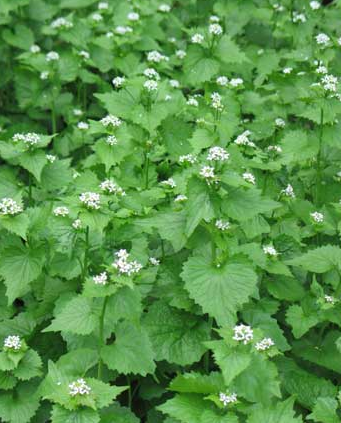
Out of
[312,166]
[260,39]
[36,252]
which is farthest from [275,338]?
[260,39]

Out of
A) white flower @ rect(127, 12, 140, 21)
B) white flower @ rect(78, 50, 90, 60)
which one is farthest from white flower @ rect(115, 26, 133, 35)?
white flower @ rect(78, 50, 90, 60)

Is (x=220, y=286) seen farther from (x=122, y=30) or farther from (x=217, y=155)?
(x=122, y=30)

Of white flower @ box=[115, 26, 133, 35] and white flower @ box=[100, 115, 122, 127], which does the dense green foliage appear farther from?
white flower @ box=[115, 26, 133, 35]

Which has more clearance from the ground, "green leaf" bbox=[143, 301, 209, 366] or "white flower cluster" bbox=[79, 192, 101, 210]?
"white flower cluster" bbox=[79, 192, 101, 210]

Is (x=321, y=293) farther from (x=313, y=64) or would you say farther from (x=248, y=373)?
(x=313, y=64)

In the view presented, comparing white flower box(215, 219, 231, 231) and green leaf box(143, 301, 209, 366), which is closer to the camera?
white flower box(215, 219, 231, 231)

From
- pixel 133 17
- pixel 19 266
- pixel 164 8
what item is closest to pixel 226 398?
pixel 19 266
